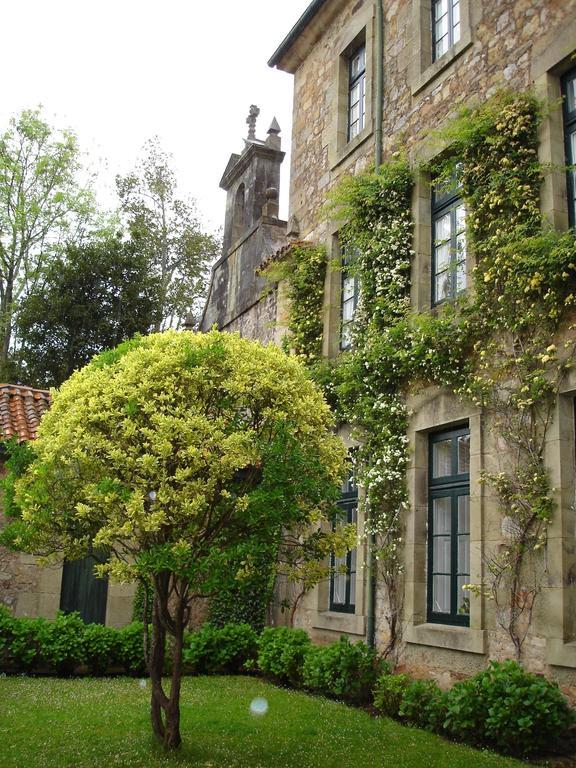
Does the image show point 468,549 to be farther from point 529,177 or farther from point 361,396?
point 529,177

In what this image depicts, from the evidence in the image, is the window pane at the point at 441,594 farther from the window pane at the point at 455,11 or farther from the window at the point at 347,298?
the window pane at the point at 455,11

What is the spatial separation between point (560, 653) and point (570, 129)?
5.35 meters

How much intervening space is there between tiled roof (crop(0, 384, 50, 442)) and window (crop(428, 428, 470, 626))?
6.41 meters

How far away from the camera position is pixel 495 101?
28.7ft

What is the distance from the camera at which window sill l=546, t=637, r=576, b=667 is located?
6680 millimetres

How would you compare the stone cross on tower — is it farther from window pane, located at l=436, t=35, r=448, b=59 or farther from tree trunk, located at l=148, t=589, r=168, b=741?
tree trunk, located at l=148, t=589, r=168, b=741

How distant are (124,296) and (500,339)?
1655 cm

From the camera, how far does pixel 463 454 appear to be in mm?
8789

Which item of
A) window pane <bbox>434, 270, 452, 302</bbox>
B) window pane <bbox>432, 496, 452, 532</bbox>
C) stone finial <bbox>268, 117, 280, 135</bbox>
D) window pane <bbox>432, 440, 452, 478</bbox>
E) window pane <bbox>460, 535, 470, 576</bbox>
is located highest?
stone finial <bbox>268, 117, 280, 135</bbox>

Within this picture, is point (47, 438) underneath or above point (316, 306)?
underneath

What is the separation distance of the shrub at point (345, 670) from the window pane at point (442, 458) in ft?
7.64

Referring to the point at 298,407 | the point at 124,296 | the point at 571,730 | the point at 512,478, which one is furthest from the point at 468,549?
the point at 124,296

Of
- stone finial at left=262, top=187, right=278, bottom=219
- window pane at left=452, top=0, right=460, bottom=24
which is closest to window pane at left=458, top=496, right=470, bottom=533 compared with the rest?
window pane at left=452, top=0, right=460, bottom=24

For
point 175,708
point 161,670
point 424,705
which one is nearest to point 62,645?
point 161,670
